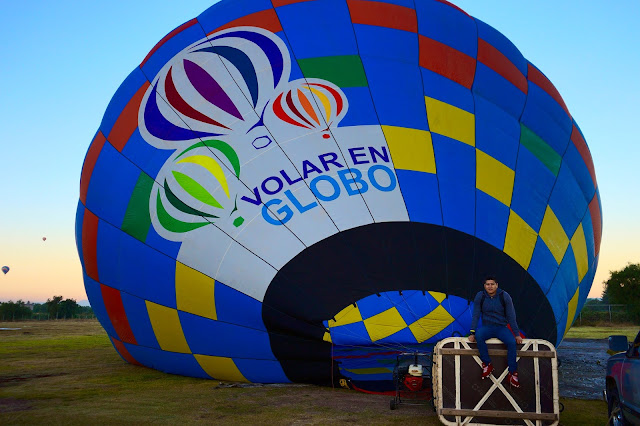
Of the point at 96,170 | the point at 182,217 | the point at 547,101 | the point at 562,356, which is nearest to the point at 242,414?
the point at 182,217

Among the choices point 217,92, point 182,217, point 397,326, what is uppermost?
point 217,92

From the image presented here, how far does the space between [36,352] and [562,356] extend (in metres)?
10.4

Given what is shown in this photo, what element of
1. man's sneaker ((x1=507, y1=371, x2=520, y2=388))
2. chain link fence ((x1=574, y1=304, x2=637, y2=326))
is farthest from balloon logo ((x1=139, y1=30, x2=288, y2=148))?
chain link fence ((x1=574, y1=304, x2=637, y2=326))

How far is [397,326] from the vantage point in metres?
5.53

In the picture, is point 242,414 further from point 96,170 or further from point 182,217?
point 96,170

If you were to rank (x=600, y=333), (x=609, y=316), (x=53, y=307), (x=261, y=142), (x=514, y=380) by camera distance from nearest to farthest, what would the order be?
(x=514, y=380) < (x=261, y=142) < (x=600, y=333) < (x=609, y=316) < (x=53, y=307)

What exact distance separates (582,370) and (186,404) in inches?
229

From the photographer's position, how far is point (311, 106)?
20.2ft

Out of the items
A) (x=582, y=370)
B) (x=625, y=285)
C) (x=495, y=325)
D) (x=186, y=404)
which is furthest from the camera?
(x=625, y=285)

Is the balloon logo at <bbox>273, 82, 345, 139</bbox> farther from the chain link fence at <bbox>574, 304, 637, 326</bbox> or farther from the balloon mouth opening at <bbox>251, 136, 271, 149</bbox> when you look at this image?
the chain link fence at <bbox>574, 304, 637, 326</bbox>

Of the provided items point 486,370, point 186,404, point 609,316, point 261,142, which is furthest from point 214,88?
point 609,316

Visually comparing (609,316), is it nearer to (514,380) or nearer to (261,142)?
(261,142)

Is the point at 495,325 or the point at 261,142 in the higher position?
the point at 261,142

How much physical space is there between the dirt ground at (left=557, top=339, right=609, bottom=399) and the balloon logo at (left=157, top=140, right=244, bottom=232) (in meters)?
4.24
